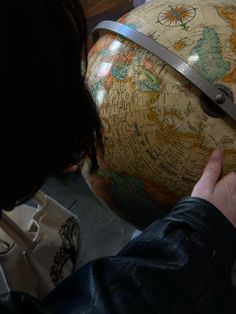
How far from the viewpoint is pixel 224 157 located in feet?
2.96

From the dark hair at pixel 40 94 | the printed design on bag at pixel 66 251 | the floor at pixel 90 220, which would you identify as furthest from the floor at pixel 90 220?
the dark hair at pixel 40 94

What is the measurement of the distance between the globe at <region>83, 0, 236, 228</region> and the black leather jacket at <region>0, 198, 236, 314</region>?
0.34 ft

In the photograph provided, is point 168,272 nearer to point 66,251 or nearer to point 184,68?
point 184,68

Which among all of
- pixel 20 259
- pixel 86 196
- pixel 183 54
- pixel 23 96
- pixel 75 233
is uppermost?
pixel 23 96

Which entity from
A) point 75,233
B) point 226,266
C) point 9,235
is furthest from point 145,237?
point 75,233

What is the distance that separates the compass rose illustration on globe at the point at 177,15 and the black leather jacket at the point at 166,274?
1.18ft

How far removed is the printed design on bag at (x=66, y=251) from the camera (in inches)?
58.1

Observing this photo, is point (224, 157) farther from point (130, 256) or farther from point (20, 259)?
point (20, 259)

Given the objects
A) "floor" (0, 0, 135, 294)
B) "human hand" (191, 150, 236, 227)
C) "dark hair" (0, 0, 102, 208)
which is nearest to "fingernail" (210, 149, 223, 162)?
"human hand" (191, 150, 236, 227)

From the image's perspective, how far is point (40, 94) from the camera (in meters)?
0.74

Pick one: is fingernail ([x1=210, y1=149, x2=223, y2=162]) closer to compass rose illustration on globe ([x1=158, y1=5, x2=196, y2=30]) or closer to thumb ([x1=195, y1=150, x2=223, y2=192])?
thumb ([x1=195, y1=150, x2=223, y2=192])

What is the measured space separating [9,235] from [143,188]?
1.60 feet

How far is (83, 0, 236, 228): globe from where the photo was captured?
0.90 meters

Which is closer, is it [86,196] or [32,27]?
[32,27]
